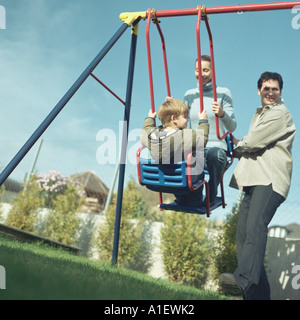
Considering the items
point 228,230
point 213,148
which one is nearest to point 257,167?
point 213,148

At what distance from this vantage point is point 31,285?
1676mm

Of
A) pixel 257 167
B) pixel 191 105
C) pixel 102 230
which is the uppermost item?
pixel 191 105

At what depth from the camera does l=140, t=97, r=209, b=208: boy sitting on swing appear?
9.59 feet

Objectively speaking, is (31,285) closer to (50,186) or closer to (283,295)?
(283,295)

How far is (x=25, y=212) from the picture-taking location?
7605 millimetres

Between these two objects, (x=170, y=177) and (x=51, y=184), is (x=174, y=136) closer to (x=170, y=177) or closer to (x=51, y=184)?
(x=170, y=177)

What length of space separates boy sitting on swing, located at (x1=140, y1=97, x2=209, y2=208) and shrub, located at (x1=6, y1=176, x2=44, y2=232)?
16.9 ft

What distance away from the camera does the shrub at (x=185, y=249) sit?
6.10m

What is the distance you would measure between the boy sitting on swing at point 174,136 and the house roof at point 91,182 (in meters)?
4.60

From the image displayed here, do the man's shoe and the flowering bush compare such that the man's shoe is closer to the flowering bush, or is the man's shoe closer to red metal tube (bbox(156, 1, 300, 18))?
red metal tube (bbox(156, 1, 300, 18))

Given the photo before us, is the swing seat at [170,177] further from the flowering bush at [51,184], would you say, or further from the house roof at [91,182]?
the flowering bush at [51,184]

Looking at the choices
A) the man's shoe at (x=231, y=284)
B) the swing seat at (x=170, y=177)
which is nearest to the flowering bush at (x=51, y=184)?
the swing seat at (x=170, y=177)
